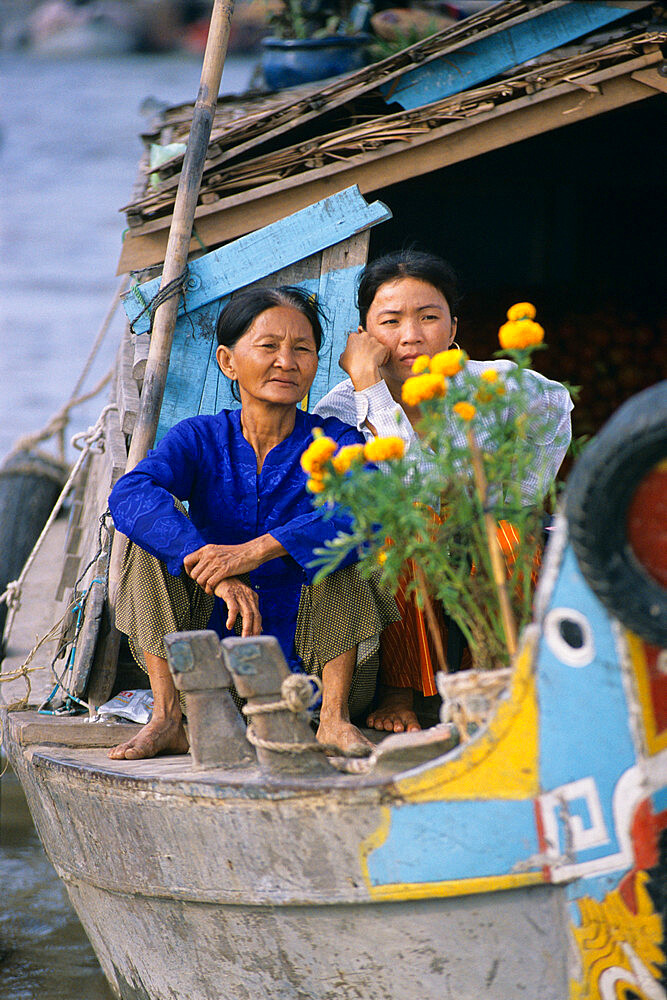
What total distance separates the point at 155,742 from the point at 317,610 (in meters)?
0.50

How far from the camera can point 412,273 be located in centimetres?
305

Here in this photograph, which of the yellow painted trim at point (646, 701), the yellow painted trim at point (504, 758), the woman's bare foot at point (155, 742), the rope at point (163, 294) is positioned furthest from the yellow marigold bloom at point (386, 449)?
the rope at point (163, 294)

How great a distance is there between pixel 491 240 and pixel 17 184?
21.5 meters

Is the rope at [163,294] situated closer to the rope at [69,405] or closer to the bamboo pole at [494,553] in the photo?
the bamboo pole at [494,553]

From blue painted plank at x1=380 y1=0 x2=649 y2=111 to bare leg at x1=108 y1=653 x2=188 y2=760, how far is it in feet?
6.70

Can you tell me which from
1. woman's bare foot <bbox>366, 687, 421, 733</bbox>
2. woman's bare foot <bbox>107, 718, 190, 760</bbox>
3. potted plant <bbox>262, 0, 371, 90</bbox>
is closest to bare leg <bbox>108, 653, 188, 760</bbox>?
woman's bare foot <bbox>107, 718, 190, 760</bbox>

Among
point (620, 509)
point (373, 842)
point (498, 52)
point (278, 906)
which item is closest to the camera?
point (620, 509)

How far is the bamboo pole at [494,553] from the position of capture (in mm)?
1869

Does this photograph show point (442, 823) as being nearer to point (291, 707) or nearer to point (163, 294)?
point (291, 707)

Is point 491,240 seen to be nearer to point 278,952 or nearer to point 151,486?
point 151,486

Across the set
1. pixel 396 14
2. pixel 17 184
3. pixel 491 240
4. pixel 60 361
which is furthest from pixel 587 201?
pixel 17 184

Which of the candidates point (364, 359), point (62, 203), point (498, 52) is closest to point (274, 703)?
point (364, 359)

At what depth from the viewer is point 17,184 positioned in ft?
81.6

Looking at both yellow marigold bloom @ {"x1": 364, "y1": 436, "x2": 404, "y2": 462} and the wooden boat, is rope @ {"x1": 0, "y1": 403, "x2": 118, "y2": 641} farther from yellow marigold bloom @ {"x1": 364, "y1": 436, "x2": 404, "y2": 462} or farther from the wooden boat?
yellow marigold bloom @ {"x1": 364, "y1": 436, "x2": 404, "y2": 462}
